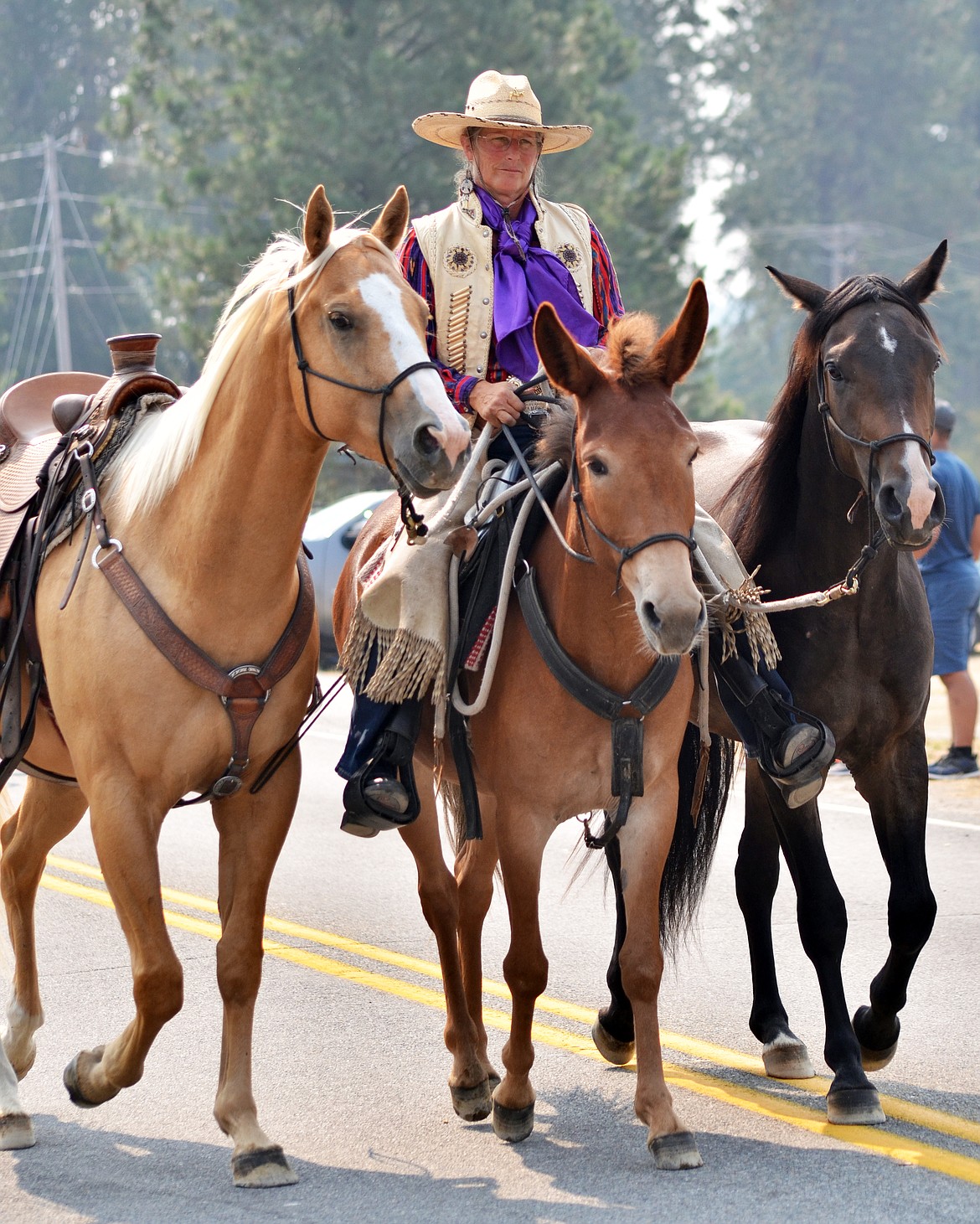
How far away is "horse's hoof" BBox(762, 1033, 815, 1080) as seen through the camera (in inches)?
219

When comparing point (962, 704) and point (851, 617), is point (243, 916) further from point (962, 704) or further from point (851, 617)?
point (962, 704)

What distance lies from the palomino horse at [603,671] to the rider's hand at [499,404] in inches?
12.5

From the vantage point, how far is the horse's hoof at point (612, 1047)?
5.78m

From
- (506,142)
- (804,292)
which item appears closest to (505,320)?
(506,142)

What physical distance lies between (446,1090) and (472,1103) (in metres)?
0.30

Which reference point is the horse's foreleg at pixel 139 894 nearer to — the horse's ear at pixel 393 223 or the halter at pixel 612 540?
the halter at pixel 612 540

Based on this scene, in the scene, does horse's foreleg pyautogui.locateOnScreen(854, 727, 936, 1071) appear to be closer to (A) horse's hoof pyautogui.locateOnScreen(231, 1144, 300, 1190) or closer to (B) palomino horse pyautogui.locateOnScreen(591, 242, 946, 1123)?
(B) palomino horse pyautogui.locateOnScreen(591, 242, 946, 1123)

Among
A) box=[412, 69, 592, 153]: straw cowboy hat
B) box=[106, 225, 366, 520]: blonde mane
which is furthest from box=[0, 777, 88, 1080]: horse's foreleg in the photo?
box=[412, 69, 592, 153]: straw cowboy hat

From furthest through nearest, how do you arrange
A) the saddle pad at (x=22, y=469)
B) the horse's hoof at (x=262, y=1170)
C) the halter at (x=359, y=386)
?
the saddle pad at (x=22, y=469) < the horse's hoof at (x=262, y=1170) < the halter at (x=359, y=386)

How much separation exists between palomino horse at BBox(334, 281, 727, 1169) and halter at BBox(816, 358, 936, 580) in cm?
72

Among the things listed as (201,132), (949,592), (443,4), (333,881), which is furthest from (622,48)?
(333,881)

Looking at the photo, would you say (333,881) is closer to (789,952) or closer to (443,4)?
(789,952)

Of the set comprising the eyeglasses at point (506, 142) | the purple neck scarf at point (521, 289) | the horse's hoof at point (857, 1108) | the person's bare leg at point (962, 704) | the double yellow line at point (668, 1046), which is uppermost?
the eyeglasses at point (506, 142)

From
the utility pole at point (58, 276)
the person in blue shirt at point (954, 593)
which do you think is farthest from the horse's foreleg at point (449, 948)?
the utility pole at point (58, 276)
